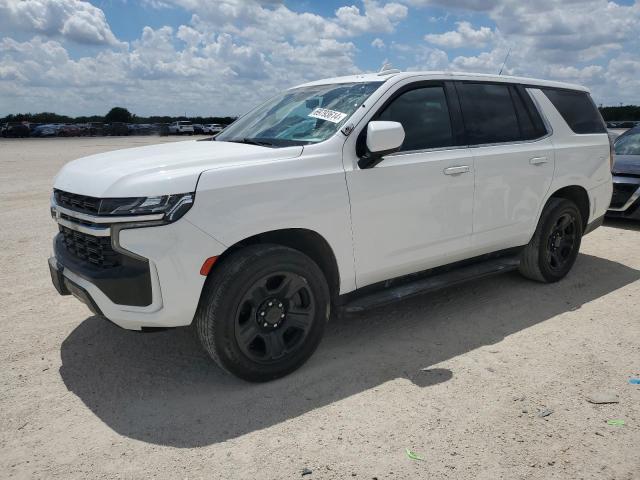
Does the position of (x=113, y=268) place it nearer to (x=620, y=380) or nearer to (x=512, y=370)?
(x=512, y=370)

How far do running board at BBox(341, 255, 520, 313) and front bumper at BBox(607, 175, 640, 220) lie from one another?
416cm

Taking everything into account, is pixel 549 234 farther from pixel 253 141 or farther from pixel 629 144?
pixel 629 144

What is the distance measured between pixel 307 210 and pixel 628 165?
7.08 metres

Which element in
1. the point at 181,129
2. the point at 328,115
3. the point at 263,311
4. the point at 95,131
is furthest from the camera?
the point at 181,129

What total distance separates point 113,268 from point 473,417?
223 centimetres

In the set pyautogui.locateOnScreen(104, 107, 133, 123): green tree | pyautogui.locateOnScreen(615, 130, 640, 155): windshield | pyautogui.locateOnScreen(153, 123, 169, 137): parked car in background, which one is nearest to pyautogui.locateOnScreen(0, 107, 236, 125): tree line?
pyautogui.locateOnScreen(104, 107, 133, 123): green tree

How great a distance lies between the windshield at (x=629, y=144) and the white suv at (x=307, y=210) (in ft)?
16.2

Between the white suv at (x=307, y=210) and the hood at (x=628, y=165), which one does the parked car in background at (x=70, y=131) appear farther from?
the white suv at (x=307, y=210)

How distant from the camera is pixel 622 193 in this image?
8.32 metres

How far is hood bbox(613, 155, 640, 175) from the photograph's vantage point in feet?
27.3

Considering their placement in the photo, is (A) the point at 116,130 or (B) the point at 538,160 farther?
(A) the point at 116,130

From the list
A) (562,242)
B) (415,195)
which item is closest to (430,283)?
(415,195)

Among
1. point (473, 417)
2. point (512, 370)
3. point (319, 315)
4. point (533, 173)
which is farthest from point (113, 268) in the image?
point (533, 173)

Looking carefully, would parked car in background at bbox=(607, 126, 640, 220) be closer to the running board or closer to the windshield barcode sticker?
the running board
